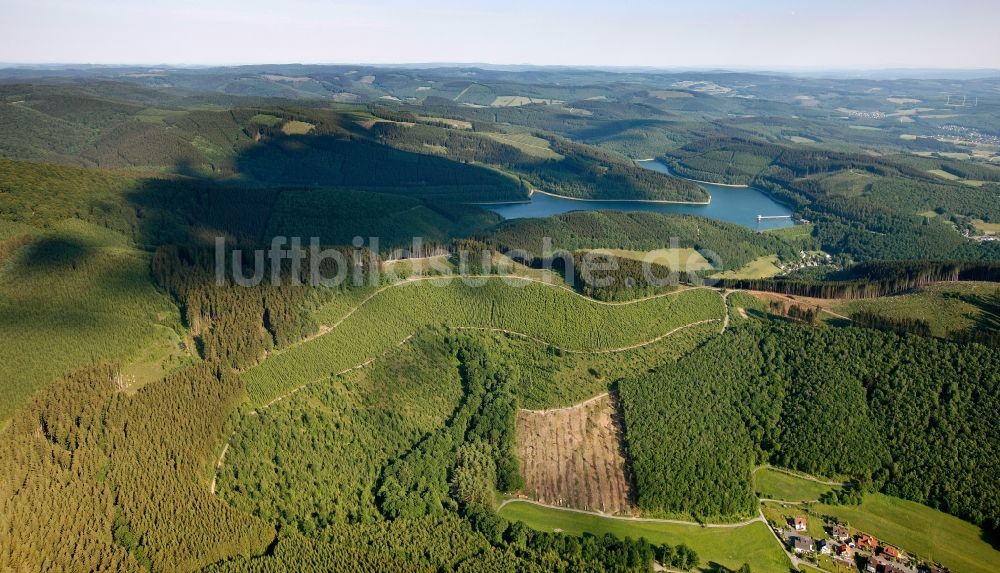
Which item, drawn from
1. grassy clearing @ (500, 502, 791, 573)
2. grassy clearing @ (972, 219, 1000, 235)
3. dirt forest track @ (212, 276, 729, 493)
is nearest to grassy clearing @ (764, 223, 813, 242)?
grassy clearing @ (972, 219, 1000, 235)

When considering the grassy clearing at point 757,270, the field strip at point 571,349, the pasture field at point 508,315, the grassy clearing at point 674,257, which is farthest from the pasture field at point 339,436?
the grassy clearing at point 757,270

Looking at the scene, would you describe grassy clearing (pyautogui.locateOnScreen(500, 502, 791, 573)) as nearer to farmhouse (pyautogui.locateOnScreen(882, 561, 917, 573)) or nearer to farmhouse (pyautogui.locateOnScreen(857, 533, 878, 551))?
farmhouse (pyautogui.locateOnScreen(857, 533, 878, 551))

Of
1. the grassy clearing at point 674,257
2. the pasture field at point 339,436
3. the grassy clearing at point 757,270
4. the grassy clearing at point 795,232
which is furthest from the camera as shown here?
the grassy clearing at point 795,232

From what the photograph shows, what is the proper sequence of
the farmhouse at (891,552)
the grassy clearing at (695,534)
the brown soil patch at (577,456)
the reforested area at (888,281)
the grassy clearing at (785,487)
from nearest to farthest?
1. the farmhouse at (891,552)
2. the grassy clearing at (695,534)
3. the brown soil patch at (577,456)
4. the grassy clearing at (785,487)
5. the reforested area at (888,281)

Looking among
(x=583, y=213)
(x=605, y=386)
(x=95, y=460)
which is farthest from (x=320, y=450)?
(x=583, y=213)

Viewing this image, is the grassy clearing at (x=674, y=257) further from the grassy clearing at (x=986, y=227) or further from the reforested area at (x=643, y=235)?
the grassy clearing at (x=986, y=227)
